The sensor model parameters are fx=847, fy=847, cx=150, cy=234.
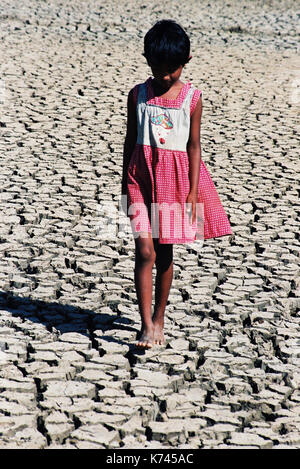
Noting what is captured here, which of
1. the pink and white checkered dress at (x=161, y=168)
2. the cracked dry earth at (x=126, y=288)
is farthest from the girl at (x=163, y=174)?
the cracked dry earth at (x=126, y=288)

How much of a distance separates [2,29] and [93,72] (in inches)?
111

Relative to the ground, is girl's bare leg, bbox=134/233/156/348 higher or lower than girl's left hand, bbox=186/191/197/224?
lower

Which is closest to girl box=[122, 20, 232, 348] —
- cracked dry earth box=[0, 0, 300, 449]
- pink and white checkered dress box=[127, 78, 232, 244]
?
pink and white checkered dress box=[127, 78, 232, 244]

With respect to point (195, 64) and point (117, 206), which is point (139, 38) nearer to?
point (195, 64)

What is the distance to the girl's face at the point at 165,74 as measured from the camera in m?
3.44

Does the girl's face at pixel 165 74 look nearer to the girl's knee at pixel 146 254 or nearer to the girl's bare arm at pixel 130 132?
the girl's bare arm at pixel 130 132

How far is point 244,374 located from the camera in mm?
3582

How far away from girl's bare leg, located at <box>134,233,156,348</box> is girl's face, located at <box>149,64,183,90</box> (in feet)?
2.11

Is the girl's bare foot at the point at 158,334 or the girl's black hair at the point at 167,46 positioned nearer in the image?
the girl's black hair at the point at 167,46

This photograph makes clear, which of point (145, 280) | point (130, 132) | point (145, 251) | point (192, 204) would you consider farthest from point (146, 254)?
point (130, 132)

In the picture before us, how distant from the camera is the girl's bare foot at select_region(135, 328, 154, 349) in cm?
367

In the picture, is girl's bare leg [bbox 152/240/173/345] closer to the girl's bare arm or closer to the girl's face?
the girl's bare arm

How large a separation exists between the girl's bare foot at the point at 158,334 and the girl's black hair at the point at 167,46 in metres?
1.17
